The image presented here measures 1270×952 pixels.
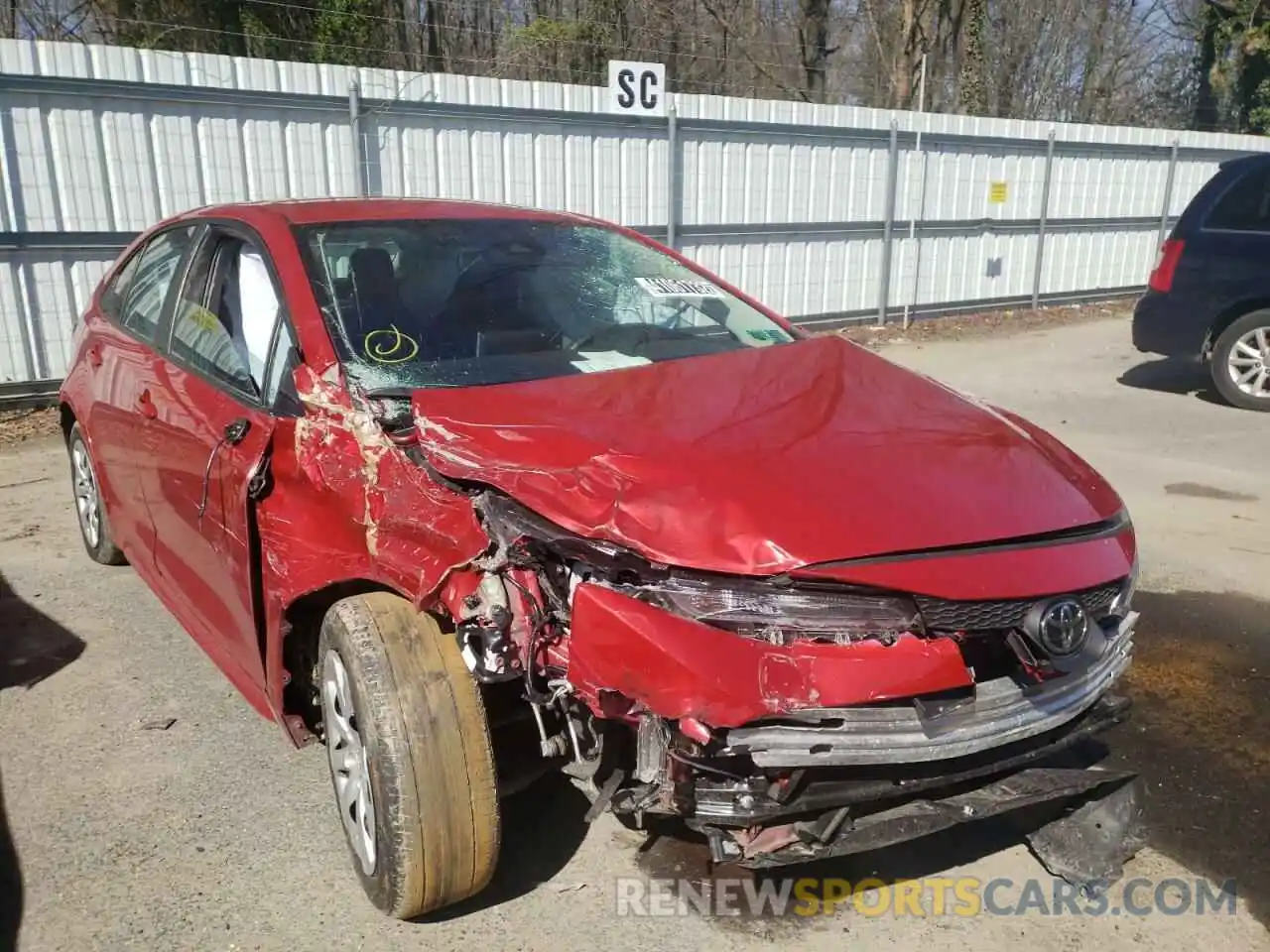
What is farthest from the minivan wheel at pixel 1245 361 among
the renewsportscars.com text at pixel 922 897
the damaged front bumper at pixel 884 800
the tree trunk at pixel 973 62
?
the tree trunk at pixel 973 62

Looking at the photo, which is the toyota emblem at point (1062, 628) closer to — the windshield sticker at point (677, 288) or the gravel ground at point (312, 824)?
the gravel ground at point (312, 824)

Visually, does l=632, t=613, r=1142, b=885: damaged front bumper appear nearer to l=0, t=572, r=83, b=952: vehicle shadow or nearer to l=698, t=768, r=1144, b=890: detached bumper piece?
l=698, t=768, r=1144, b=890: detached bumper piece

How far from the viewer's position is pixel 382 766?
2348 millimetres

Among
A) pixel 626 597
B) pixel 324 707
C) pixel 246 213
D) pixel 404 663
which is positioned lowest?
pixel 324 707

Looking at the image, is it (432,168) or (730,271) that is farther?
(730,271)

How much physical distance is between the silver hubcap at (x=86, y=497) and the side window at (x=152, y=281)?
86 centimetres

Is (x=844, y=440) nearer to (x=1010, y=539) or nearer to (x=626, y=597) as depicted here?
(x=1010, y=539)

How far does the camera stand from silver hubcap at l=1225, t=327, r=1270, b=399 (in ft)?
26.2

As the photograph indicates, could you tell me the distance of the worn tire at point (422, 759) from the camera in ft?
7.66

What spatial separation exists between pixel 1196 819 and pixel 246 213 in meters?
3.54

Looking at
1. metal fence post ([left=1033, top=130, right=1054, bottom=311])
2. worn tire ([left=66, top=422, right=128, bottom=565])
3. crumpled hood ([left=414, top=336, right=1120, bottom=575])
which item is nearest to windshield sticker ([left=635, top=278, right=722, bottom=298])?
crumpled hood ([left=414, top=336, right=1120, bottom=575])

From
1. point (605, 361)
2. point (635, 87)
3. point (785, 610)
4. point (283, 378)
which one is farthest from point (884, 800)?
point (635, 87)

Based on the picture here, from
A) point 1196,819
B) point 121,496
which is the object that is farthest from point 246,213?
point 1196,819

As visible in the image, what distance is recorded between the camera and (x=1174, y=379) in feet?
31.6
